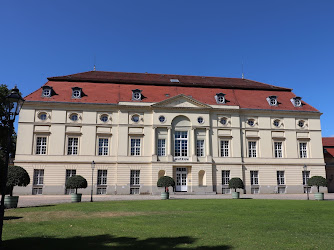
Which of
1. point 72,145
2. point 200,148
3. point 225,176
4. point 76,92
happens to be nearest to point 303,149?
point 225,176

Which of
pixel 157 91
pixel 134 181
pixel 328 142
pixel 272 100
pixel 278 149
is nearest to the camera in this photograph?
pixel 134 181

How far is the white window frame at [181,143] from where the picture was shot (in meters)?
37.7

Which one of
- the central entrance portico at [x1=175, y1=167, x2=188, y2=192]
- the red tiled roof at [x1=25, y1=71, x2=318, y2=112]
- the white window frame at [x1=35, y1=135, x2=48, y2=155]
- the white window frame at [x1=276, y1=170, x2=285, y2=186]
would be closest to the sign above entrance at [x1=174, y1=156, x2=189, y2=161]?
the central entrance portico at [x1=175, y1=167, x2=188, y2=192]

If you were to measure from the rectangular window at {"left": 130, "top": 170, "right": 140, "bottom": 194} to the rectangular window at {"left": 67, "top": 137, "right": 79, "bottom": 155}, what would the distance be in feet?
25.6

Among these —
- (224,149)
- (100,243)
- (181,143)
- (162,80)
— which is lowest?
(100,243)

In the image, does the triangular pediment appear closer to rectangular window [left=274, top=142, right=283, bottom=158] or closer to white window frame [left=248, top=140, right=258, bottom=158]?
white window frame [left=248, top=140, right=258, bottom=158]

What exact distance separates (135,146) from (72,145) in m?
8.09

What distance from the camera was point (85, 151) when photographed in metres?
36.6

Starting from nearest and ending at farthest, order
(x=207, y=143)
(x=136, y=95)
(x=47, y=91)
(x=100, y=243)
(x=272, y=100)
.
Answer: (x=100, y=243) < (x=47, y=91) < (x=207, y=143) < (x=136, y=95) < (x=272, y=100)

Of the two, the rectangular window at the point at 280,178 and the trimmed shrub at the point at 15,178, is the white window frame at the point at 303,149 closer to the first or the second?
the rectangular window at the point at 280,178

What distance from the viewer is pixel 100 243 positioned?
8914mm

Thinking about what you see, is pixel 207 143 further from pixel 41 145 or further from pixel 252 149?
pixel 41 145

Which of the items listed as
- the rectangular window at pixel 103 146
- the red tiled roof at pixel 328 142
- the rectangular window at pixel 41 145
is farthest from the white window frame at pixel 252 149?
the rectangular window at pixel 41 145

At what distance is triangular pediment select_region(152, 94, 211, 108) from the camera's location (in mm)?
37906
